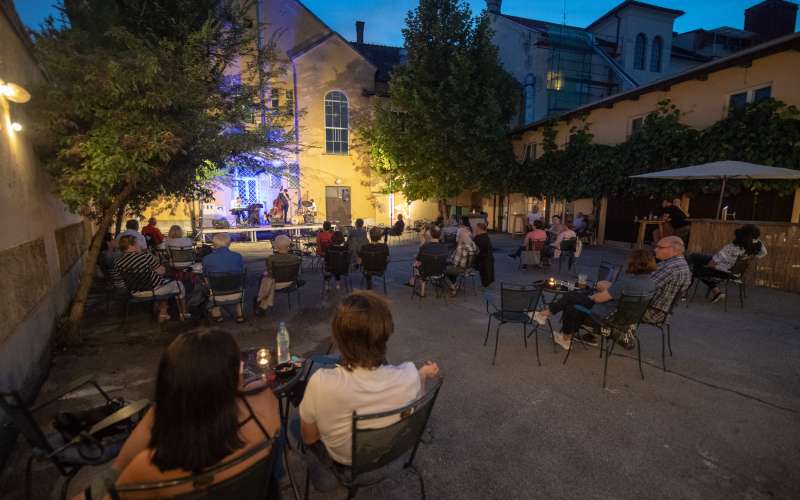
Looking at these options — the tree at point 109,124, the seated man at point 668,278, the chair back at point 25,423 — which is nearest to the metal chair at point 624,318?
the seated man at point 668,278

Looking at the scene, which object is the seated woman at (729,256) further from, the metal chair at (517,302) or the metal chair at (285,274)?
the metal chair at (285,274)

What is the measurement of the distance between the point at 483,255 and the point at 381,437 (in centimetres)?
629

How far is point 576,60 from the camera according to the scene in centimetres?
2027

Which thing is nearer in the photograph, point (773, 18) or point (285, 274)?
point (285, 274)

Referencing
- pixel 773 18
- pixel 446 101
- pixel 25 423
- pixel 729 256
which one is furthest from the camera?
pixel 773 18

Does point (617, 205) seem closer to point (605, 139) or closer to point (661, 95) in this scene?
point (605, 139)

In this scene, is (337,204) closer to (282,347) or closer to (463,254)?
(463,254)

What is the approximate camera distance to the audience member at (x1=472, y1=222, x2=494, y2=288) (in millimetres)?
7809

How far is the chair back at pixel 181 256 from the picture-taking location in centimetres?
754

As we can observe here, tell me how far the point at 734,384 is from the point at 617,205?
12068 millimetres

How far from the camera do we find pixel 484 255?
25.8 feet

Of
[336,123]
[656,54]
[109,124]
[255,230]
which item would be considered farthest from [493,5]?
[109,124]

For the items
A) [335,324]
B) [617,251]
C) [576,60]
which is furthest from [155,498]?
[576,60]

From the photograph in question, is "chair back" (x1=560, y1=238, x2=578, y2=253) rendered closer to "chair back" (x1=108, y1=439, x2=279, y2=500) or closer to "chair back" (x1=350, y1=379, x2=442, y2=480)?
"chair back" (x1=350, y1=379, x2=442, y2=480)
